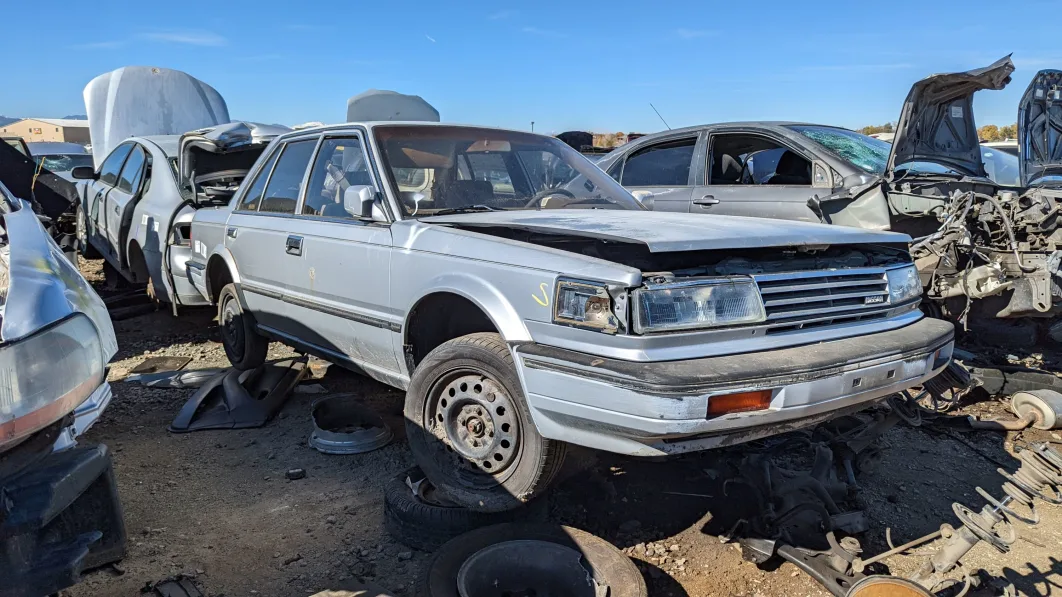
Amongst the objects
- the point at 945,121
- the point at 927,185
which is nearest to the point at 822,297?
the point at 927,185

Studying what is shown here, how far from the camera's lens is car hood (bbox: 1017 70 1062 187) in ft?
19.4

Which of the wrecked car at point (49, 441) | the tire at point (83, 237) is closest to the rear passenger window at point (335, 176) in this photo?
the wrecked car at point (49, 441)

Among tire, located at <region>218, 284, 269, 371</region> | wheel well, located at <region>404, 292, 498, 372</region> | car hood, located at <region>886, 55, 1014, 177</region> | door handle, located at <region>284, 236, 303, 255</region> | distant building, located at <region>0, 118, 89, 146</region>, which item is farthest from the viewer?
distant building, located at <region>0, 118, 89, 146</region>

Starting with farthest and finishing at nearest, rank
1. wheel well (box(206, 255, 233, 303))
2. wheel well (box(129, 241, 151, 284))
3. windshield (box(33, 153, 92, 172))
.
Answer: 1. windshield (box(33, 153, 92, 172))
2. wheel well (box(129, 241, 151, 284))
3. wheel well (box(206, 255, 233, 303))

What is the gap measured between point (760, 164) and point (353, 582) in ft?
16.8

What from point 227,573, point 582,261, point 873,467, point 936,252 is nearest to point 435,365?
point 582,261

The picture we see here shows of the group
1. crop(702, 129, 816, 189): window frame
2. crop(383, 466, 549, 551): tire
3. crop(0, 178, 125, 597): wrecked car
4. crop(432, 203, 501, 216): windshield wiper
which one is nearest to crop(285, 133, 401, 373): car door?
crop(432, 203, 501, 216): windshield wiper

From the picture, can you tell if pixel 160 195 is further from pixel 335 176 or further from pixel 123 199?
pixel 335 176

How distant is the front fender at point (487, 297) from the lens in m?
2.56

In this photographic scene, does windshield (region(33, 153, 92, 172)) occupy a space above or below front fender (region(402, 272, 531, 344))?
above

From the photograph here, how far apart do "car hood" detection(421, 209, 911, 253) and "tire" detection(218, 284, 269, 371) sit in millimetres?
1966

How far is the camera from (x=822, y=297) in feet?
8.59

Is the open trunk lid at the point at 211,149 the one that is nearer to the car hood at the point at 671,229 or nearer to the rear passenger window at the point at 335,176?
the rear passenger window at the point at 335,176

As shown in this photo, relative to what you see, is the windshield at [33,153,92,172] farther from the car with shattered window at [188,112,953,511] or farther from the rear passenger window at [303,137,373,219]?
the car with shattered window at [188,112,953,511]
